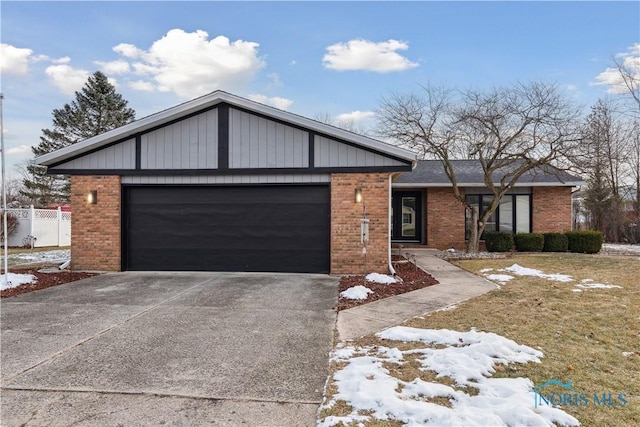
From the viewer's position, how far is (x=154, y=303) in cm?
625

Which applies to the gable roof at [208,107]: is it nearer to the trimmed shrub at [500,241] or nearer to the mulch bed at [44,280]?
the mulch bed at [44,280]

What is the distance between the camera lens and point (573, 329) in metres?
4.80

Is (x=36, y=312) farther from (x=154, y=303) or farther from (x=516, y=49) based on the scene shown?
(x=516, y=49)

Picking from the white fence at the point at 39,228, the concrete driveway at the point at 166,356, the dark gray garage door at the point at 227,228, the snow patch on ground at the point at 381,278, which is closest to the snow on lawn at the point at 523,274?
the snow patch on ground at the point at 381,278

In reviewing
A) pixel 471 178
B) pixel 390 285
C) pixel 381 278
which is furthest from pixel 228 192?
pixel 471 178

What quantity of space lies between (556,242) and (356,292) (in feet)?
35.7

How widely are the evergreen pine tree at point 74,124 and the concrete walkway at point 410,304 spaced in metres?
30.3

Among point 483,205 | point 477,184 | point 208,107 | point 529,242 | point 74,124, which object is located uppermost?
point 74,124

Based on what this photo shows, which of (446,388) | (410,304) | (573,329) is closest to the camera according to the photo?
(446,388)

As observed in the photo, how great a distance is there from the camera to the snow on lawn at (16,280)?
7492mm

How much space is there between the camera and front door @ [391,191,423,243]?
52.5 ft

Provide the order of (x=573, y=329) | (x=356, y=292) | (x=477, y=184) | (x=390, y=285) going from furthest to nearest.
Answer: (x=477, y=184)
(x=390, y=285)
(x=356, y=292)
(x=573, y=329)

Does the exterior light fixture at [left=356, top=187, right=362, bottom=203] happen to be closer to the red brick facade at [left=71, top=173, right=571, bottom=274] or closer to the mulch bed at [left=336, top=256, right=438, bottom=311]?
the red brick facade at [left=71, top=173, right=571, bottom=274]

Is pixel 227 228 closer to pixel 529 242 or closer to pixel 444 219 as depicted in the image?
pixel 444 219
